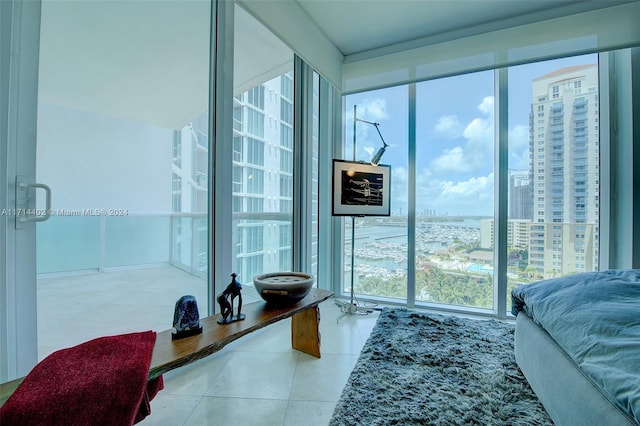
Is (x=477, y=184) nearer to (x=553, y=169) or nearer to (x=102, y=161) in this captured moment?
(x=553, y=169)

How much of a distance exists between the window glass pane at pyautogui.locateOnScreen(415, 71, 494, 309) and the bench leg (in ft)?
5.33

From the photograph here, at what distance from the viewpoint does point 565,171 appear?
2.66 m

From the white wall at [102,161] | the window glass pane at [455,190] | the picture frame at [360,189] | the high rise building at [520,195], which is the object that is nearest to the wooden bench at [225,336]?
the white wall at [102,161]

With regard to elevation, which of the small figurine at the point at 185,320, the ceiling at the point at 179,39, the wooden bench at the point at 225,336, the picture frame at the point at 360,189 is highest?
the ceiling at the point at 179,39

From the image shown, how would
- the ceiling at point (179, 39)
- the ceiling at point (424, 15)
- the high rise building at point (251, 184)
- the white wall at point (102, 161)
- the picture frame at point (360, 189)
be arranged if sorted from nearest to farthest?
1. the white wall at point (102, 161)
2. the ceiling at point (179, 39)
3. the high rise building at point (251, 184)
4. the ceiling at point (424, 15)
5. the picture frame at point (360, 189)

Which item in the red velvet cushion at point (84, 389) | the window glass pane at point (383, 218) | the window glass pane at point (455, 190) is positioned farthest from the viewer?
the window glass pane at point (383, 218)

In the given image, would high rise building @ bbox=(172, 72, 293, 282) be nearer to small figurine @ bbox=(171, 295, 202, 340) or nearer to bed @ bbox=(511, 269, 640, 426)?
small figurine @ bbox=(171, 295, 202, 340)

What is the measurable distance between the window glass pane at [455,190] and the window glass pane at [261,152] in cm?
150

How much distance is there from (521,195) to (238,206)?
2.75 meters

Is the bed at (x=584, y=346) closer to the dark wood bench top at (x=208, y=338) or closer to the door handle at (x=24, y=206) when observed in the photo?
the dark wood bench top at (x=208, y=338)

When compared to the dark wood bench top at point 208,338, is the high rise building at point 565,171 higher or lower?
higher

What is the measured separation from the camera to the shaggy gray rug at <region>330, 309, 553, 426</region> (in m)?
1.36

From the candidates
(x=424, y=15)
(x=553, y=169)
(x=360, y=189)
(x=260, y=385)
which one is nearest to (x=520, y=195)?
(x=553, y=169)

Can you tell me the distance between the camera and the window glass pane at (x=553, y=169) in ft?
8.54
